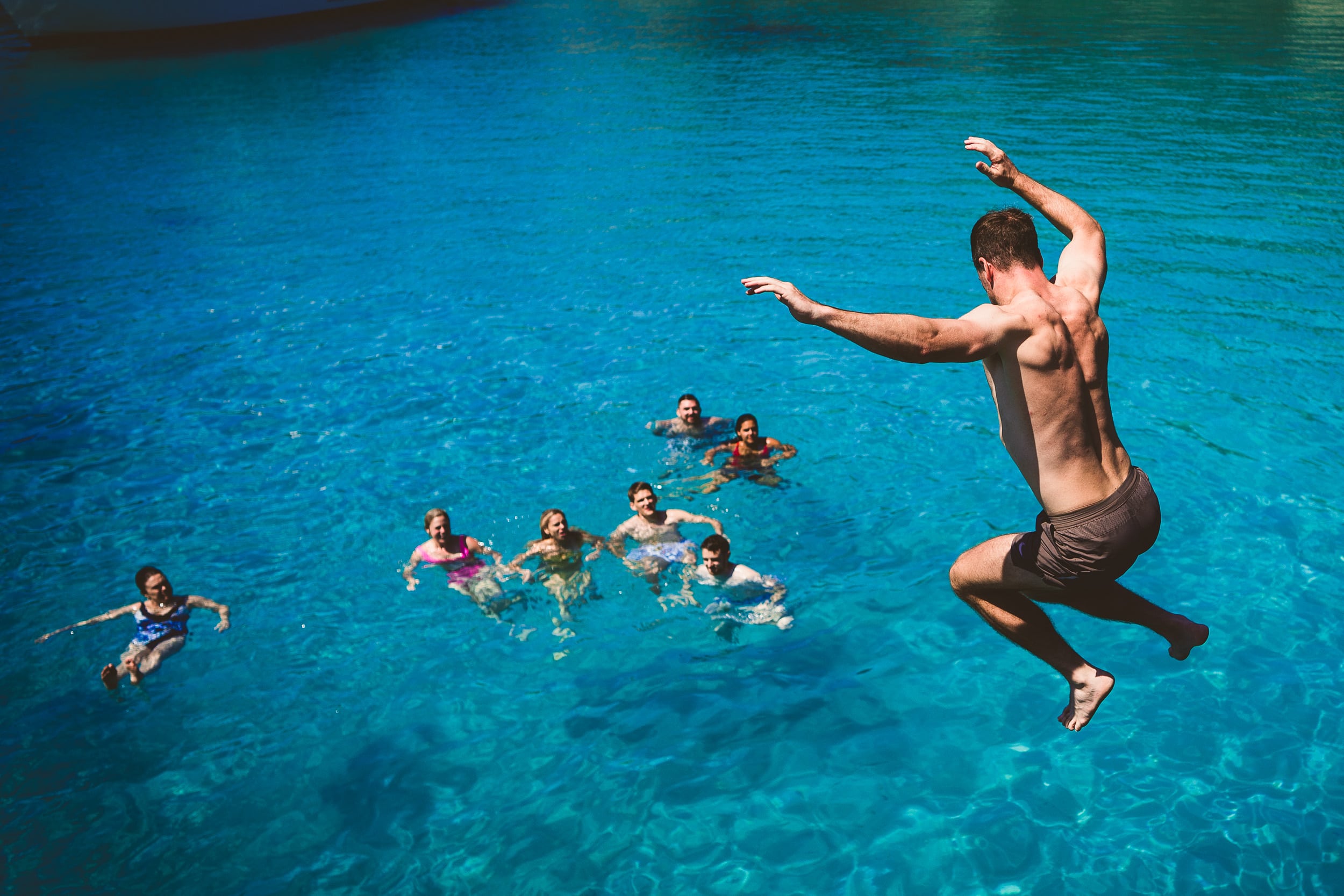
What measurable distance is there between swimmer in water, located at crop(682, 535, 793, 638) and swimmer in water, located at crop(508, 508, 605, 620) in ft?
3.22

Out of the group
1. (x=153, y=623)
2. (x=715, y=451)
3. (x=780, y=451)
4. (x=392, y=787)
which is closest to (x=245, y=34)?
(x=715, y=451)

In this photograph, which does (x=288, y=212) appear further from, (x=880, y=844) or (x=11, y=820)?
(x=880, y=844)

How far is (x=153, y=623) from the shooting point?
879cm

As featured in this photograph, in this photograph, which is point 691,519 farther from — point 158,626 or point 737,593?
point 158,626

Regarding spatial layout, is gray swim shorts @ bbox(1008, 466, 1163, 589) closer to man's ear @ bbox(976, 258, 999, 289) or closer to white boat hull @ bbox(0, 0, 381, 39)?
man's ear @ bbox(976, 258, 999, 289)

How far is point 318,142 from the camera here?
77.4 feet

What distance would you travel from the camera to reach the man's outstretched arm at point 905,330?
358 cm

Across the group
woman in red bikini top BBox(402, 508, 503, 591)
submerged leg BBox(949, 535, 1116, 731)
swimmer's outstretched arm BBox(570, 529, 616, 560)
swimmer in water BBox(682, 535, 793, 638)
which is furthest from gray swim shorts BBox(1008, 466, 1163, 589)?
woman in red bikini top BBox(402, 508, 503, 591)

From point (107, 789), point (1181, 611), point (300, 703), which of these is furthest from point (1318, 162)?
point (107, 789)

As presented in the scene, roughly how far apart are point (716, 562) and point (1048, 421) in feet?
16.3

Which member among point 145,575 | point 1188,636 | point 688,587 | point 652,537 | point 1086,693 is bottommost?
point 688,587

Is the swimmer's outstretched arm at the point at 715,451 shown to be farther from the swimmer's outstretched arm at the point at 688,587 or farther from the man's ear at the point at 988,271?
the man's ear at the point at 988,271

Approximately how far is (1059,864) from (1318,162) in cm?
1647

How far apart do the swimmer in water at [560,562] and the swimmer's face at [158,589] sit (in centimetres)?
307
